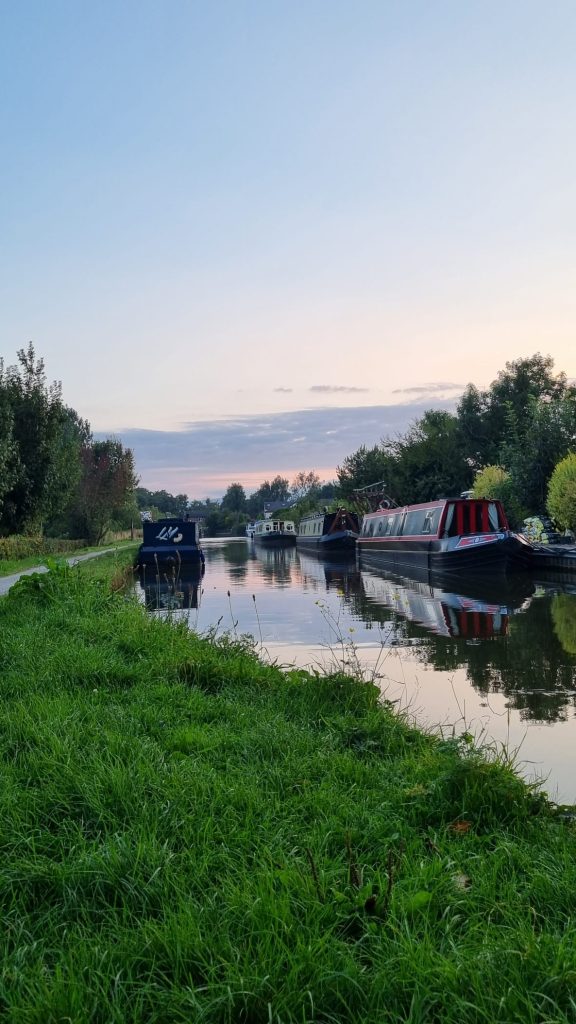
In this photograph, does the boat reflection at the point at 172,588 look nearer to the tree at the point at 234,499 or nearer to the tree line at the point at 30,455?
the tree line at the point at 30,455

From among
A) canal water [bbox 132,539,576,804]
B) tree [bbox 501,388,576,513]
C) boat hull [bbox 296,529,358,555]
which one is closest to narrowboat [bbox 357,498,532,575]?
canal water [bbox 132,539,576,804]

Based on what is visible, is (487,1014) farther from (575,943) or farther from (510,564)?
(510,564)

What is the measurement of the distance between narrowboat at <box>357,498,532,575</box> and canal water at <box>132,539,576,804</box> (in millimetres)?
783

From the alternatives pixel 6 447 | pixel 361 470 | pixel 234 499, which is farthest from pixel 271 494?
pixel 6 447

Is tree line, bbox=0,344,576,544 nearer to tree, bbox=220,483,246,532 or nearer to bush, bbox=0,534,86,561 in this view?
bush, bbox=0,534,86,561

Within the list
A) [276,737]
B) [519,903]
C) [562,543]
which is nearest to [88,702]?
[276,737]

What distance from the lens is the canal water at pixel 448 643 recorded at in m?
6.47

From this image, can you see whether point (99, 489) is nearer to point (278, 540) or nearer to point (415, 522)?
point (278, 540)

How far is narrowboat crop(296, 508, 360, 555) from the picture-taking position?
3862cm

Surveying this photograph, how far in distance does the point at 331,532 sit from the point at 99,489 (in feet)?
40.1

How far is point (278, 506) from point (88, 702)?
391 ft

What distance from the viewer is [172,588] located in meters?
17.9

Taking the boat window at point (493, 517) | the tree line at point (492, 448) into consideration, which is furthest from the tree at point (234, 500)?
the boat window at point (493, 517)

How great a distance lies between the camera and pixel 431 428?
5172 cm
